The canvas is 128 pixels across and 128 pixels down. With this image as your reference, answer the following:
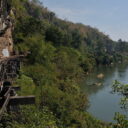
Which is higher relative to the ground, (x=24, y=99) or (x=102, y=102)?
(x=24, y=99)

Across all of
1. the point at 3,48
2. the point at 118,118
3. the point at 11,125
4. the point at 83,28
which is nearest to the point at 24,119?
the point at 11,125

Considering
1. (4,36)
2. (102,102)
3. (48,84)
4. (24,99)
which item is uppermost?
(4,36)

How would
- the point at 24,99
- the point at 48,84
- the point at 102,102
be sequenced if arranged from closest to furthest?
the point at 24,99 < the point at 48,84 < the point at 102,102

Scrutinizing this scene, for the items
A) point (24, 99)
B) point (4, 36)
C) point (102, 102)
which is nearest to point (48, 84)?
point (102, 102)

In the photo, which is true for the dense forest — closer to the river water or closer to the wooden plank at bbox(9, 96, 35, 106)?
the wooden plank at bbox(9, 96, 35, 106)

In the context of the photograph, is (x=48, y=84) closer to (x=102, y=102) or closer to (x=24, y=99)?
(x=102, y=102)

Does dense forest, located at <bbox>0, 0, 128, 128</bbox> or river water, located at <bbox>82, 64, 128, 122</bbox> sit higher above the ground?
dense forest, located at <bbox>0, 0, 128, 128</bbox>

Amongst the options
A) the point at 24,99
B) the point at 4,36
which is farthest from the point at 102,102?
the point at 24,99

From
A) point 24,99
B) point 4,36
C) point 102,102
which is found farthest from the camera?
point 102,102

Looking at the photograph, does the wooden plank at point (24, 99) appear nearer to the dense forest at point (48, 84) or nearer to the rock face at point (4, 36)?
the dense forest at point (48, 84)

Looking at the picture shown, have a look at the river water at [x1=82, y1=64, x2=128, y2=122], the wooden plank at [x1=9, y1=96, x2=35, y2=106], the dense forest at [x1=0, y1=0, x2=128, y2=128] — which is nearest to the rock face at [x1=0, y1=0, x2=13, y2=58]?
the dense forest at [x1=0, y1=0, x2=128, y2=128]

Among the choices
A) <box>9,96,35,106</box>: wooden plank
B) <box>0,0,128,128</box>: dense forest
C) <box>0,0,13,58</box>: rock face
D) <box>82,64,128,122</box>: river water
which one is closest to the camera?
<box>9,96,35,106</box>: wooden plank

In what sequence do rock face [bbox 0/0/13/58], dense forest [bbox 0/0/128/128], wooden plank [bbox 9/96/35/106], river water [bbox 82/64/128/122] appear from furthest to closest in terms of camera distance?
river water [bbox 82/64/128/122] < dense forest [bbox 0/0/128/128] < rock face [bbox 0/0/13/58] < wooden plank [bbox 9/96/35/106]

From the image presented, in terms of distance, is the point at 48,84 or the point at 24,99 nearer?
the point at 24,99
